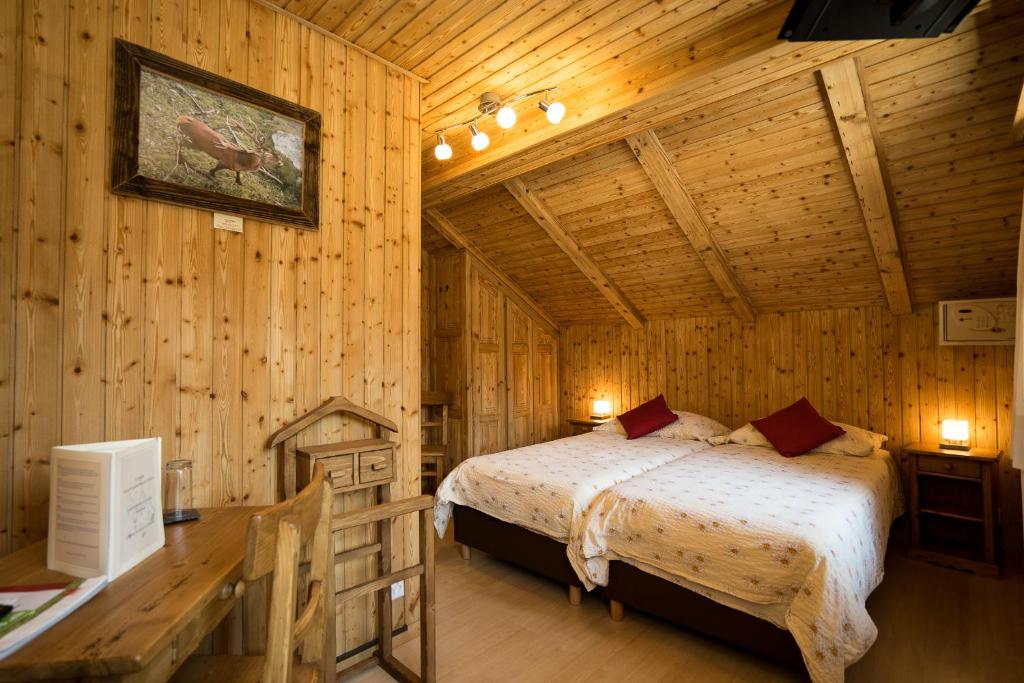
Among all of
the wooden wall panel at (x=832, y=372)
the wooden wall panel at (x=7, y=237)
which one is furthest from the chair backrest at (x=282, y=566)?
the wooden wall panel at (x=832, y=372)

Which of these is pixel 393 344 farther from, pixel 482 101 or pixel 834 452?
pixel 834 452

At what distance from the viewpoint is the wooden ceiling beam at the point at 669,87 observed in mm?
2180

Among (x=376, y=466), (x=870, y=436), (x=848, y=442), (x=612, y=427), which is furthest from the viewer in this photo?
(x=612, y=427)

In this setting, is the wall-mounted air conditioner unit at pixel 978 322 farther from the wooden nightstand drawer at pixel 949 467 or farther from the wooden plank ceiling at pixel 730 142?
the wooden nightstand drawer at pixel 949 467

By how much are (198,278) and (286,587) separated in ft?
4.61

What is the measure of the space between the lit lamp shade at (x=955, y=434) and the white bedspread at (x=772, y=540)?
2.30ft

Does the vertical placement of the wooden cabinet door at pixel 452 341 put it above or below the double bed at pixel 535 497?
above

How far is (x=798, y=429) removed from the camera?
3.71 metres

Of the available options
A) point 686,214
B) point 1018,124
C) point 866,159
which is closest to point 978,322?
point 866,159

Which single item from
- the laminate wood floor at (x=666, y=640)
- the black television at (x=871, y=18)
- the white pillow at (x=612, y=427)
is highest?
the black television at (x=871, y=18)

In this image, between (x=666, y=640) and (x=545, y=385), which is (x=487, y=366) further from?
(x=666, y=640)

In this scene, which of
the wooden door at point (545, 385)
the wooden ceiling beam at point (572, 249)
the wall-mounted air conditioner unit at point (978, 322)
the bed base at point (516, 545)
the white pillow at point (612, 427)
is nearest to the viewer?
the bed base at point (516, 545)

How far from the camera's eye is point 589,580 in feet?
8.52

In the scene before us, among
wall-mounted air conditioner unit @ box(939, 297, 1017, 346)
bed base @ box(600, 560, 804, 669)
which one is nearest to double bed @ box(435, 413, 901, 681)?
bed base @ box(600, 560, 804, 669)
